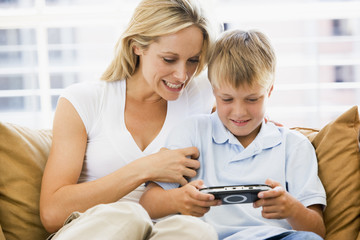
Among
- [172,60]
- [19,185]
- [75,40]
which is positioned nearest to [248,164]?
[172,60]

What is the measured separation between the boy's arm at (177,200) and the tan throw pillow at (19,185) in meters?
0.39

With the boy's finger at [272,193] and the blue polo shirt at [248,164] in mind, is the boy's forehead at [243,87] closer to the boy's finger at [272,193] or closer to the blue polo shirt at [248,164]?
the blue polo shirt at [248,164]

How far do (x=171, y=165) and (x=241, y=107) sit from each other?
295 mm

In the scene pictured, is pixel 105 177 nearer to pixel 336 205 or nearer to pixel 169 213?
pixel 169 213

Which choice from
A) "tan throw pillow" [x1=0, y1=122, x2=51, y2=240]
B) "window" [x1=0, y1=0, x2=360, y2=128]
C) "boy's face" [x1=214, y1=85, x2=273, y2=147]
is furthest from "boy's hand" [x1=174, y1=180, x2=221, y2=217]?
"window" [x1=0, y1=0, x2=360, y2=128]

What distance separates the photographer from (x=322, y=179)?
1646mm

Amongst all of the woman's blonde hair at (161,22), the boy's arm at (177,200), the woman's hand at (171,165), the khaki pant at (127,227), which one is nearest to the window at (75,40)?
the woman's blonde hair at (161,22)

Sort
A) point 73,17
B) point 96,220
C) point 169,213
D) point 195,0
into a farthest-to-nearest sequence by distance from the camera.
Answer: point 73,17, point 195,0, point 169,213, point 96,220

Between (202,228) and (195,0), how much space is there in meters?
0.90

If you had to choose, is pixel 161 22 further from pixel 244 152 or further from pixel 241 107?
pixel 244 152

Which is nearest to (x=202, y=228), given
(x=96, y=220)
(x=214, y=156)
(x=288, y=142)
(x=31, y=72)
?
(x=96, y=220)

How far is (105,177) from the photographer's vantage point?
1636 millimetres

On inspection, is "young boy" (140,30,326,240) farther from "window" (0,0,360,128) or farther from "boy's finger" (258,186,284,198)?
"window" (0,0,360,128)

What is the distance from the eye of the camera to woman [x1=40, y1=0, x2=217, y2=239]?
1.60 m
